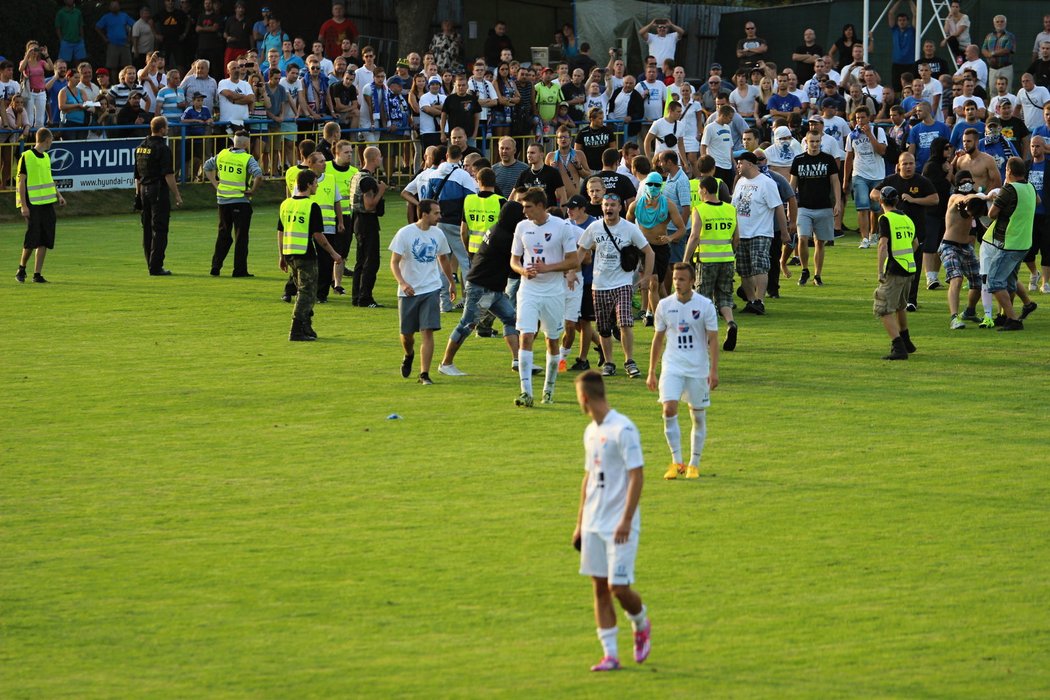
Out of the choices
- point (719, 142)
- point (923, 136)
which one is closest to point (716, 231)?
point (719, 142)

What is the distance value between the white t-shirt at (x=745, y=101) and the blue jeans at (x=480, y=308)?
16.6 metres

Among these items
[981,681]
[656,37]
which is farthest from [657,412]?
[656,37]

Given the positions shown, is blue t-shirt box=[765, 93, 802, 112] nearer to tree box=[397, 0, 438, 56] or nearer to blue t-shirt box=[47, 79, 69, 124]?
tree box=[397, 0, 438, 56]

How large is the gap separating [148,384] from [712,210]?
6280 mm

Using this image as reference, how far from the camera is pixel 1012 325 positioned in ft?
61.3

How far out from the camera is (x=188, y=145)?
30734mm

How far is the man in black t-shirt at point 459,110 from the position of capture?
3050cm

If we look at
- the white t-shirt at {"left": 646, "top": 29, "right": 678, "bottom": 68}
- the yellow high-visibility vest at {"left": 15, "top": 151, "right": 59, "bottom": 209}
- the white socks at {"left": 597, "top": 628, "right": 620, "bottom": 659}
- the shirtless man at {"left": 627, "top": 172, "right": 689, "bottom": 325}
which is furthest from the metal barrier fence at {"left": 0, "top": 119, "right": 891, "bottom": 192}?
the white socks at {"left": 597, "top": 628, "right": 620, "bottom": 659}

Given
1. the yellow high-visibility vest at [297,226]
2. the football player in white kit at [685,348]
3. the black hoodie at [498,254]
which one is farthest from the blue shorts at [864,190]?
the football player in white kit at [685,348]

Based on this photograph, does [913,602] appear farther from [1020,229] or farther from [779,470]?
[1020,229]

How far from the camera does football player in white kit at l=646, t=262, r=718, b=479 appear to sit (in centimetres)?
1216

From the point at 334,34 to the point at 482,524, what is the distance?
25.6 meters

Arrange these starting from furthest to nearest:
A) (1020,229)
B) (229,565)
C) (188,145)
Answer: (188,145), (1020,229), (229,565)

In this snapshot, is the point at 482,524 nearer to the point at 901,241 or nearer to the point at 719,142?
the point at 901,241
